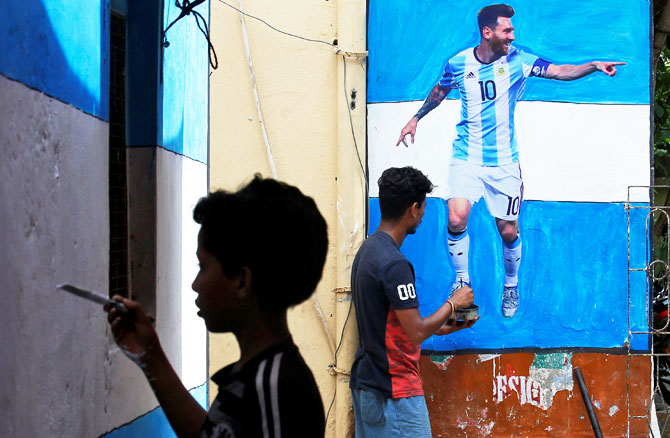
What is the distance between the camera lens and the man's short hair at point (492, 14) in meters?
5.42

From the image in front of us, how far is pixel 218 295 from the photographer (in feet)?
5.81

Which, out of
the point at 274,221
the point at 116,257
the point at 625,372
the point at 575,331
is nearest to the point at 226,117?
the point at 116,257

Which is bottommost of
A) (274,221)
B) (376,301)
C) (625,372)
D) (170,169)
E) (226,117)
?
(625,372)

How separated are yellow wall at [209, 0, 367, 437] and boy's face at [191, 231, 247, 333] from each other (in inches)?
140

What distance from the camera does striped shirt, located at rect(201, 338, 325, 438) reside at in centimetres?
159

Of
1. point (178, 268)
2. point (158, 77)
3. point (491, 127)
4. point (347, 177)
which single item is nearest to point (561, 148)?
point (491, 127)

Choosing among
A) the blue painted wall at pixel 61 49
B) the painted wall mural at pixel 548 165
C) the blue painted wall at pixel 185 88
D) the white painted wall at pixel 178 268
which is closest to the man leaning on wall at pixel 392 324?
the white painted wall at pixel 178 268

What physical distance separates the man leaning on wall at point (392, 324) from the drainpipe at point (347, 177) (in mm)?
1638

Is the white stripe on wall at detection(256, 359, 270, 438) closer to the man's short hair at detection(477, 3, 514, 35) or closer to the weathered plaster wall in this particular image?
the weathered plaster wall

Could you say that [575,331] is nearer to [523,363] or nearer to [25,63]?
[523,363]

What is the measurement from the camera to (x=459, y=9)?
5449 millimetres

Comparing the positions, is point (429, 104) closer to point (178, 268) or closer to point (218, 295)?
point (178, 268)

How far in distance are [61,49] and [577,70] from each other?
4.02 m

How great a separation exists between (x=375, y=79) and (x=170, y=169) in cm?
230
